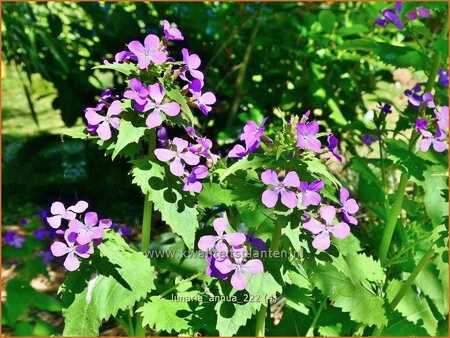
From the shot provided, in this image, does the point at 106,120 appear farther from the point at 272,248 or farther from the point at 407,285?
the point at 407,285

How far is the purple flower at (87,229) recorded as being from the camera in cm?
151

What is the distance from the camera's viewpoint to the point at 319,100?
3.22m

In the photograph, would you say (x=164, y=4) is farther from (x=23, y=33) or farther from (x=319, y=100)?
(x=319, y=100)

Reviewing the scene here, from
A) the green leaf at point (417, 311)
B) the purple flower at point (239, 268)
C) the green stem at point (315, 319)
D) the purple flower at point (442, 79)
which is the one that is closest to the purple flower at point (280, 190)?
the purple flower at point (239, 268)

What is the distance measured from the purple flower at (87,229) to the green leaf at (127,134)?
0.17 meters

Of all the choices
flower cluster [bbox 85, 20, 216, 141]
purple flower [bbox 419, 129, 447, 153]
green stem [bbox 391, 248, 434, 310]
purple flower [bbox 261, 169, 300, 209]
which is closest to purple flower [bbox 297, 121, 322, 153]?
purple flower [bbox 261, 169, 300, 209]

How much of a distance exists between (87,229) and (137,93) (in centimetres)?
35

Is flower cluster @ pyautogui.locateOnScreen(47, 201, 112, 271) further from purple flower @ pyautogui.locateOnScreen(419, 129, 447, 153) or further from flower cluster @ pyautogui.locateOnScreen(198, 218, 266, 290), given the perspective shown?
purple flower @ pyautogui.locateOnScreen(419, 129, 447, 153)

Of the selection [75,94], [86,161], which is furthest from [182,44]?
[86,161]

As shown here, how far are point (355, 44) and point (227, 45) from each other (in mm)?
1183

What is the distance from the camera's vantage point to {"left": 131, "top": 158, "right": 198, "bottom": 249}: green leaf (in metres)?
1.53

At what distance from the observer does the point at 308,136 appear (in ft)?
4.74

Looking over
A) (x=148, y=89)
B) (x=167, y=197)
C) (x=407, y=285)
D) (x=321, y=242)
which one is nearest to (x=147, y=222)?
(x=167, y=197)

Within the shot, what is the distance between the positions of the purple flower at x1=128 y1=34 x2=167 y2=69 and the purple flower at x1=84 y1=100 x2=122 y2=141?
117mm
